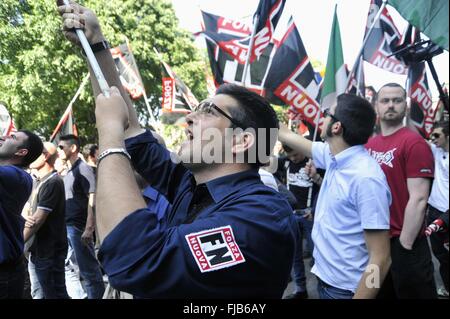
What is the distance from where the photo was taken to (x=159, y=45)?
2.50 meters

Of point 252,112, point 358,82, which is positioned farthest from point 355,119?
point 358,82

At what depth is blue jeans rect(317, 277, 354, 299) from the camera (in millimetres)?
2535

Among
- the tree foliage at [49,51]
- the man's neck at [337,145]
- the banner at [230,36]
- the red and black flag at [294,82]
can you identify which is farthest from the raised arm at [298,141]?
the banner at [230,36]

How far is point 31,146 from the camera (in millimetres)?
1980

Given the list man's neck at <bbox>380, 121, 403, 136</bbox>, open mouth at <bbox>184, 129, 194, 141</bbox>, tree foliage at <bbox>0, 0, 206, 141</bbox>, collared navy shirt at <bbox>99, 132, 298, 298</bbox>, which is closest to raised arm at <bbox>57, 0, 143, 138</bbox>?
tree foliage at <bbox>0, 0, 206, 141</bbox>

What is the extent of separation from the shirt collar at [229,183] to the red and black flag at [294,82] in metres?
3.03

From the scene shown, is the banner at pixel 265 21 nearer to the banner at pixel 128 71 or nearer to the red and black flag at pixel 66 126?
the banner at pixel 128 71

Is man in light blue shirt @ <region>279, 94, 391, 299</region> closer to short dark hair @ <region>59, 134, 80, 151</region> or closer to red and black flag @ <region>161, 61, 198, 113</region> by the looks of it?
short dark hair @ <region>59, 134, 80, 151</region>

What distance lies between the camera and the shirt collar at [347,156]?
266cm

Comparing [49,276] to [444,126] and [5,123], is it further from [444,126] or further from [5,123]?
[444,126]

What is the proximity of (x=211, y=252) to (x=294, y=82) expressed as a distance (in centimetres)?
363
